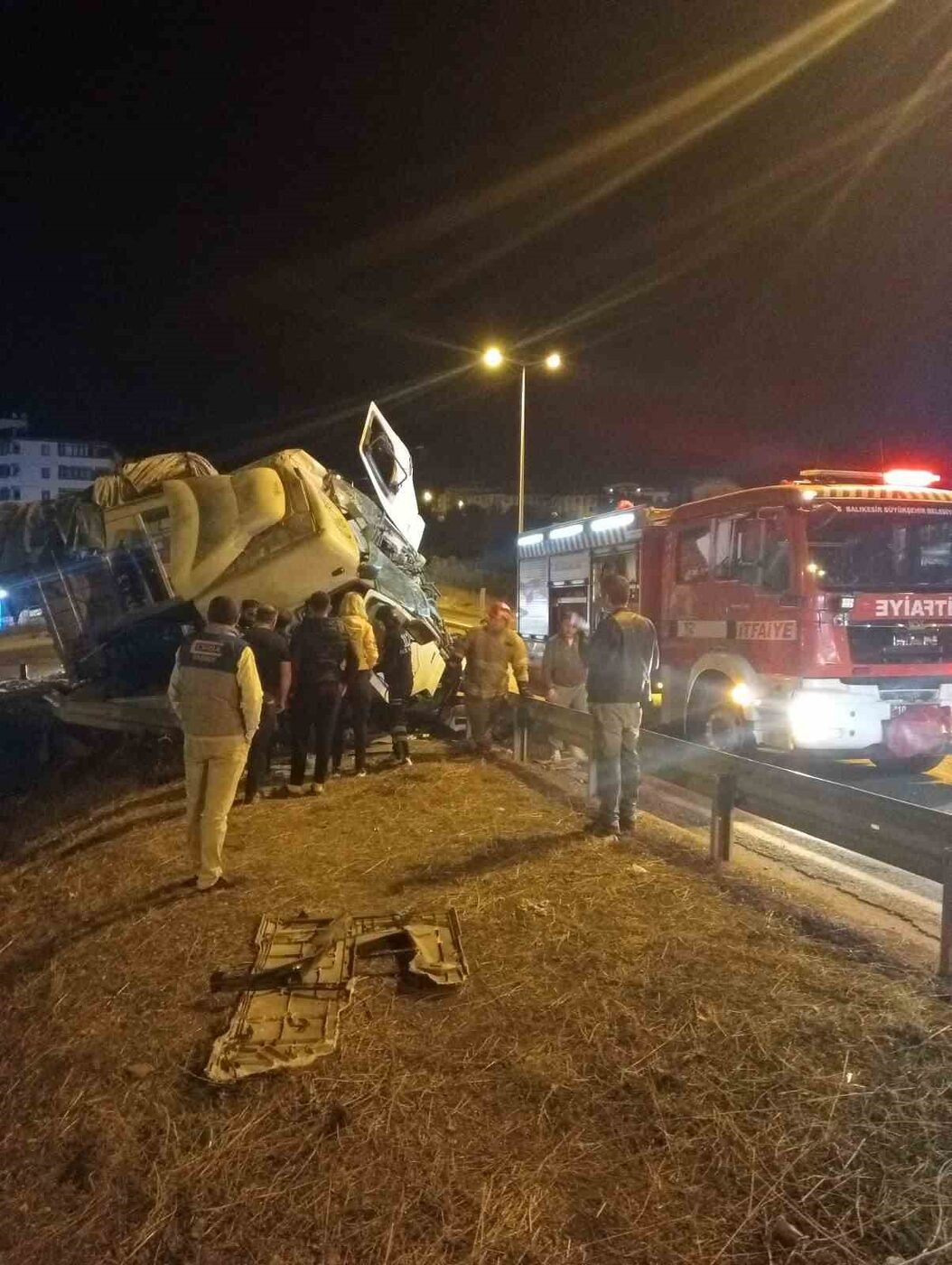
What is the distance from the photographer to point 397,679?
9.31 metres

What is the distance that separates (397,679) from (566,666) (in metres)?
1.86

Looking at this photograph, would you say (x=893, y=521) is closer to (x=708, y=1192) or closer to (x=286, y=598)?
(x=286, y=598)

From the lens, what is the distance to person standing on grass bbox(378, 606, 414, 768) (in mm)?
9203

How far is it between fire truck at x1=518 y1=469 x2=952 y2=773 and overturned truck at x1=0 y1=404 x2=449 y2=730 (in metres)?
3.60

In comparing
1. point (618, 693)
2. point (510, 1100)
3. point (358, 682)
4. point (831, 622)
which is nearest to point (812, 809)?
point (618, 693)

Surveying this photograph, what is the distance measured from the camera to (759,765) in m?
6.12

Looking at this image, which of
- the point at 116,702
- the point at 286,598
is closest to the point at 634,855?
the point at 286,598

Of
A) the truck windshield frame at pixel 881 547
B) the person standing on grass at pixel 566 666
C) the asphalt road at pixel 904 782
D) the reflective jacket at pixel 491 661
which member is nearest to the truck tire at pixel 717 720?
the asphalt road at pixel 904 782

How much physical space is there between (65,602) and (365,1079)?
7.89m

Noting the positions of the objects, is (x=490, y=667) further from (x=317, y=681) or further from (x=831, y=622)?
(x=831, y=622)

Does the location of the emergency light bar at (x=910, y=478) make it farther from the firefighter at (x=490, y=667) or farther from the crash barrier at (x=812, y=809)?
the crash barrier at (x=812, y=809)

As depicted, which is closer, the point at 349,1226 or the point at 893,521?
the point at 349,1226

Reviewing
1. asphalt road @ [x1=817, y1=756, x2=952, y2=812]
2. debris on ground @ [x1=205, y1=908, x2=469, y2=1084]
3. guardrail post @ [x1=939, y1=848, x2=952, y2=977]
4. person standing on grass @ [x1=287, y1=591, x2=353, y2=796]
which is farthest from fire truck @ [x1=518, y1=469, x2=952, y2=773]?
debris on ground @ [x1=205, y1=908, x2=469, y2=1084]

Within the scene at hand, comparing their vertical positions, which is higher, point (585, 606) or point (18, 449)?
point (18, 449)
